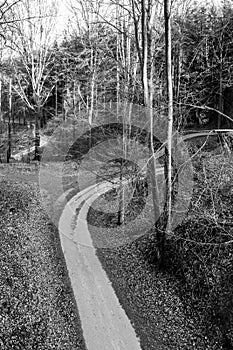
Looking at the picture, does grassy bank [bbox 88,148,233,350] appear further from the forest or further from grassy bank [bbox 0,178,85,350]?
grassy bank [bbox 0,178,85,350]

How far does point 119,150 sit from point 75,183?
539 cm

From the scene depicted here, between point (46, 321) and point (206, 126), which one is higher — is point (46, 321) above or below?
below

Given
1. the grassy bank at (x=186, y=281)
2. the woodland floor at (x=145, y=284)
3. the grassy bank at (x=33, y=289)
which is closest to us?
the grassy bank at (x=33, y=289)

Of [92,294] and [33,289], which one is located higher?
[33,289]

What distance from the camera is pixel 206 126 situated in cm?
2923

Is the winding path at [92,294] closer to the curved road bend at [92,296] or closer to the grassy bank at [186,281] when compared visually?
the curved road bend at [92,296]

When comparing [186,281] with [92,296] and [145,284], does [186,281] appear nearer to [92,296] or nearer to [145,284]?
[145,284]

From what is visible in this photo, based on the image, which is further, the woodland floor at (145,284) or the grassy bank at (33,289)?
the woodland floor at (145,284)

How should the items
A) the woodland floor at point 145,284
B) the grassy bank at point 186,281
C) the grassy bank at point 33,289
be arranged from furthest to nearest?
the grassy bank at point 186,281, the woodland floor at point 145,284, the grassy bank at point 33,289

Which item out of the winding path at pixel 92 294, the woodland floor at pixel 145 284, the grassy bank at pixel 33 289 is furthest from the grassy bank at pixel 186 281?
the grassy bank at pixel 33 289

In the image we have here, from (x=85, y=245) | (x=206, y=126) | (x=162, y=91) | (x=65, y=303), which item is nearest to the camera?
(x=65, y=303)

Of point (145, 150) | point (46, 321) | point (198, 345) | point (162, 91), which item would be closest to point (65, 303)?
point (46, 321)

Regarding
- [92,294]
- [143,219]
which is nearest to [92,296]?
[92,294]

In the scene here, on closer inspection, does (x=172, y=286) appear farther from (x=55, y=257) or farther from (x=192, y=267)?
(x=55, y=257)
